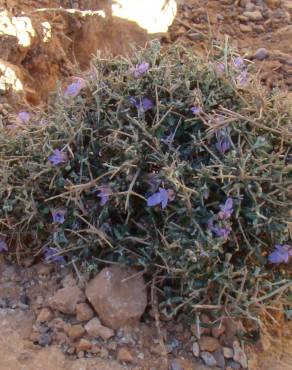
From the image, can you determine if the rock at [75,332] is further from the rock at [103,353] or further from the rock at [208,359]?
the rock at [208,359]

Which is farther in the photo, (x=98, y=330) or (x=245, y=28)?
(x=245, y=28)

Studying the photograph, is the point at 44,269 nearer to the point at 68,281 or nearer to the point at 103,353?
the point at 68,281


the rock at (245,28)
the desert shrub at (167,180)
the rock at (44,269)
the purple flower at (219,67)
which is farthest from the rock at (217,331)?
the rock at (245,28)

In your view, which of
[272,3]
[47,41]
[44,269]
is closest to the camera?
[44,269]

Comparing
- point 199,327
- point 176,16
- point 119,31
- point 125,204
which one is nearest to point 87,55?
point 119,31

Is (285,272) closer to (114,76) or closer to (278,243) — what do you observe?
(278,243)

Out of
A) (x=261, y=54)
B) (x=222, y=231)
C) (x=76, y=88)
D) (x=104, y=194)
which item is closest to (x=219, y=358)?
(x=222, y=231)
